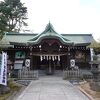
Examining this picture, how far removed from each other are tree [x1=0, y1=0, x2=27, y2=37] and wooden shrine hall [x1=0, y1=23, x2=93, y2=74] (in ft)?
81.9

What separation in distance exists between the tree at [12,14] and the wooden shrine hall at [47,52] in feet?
81.9

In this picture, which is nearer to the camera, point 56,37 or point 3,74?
point 3,74

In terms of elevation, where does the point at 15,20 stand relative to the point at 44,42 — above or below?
above

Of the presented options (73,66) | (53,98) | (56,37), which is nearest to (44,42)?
(56,37)

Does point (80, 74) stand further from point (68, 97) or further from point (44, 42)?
point (68, 97)

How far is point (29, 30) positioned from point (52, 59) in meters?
32.3

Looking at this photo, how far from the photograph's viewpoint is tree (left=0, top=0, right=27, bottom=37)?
57.2 metres

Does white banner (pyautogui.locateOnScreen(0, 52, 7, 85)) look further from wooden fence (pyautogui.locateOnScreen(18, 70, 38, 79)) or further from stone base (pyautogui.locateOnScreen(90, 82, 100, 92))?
wooden fence (pyautogui.locateOnScreen(18, 70, 38, 79))

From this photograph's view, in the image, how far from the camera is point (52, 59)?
3180 cm

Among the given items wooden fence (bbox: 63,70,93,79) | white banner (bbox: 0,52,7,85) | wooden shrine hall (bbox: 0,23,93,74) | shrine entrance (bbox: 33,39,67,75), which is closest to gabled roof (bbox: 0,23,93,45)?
wooden shrine hall (bbox: 0,23,93,74)

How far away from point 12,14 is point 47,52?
30920mm

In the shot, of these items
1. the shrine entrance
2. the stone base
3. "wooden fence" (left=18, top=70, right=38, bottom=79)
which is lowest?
the stone base

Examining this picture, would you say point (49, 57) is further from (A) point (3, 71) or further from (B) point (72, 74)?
(A) point (3, 71)

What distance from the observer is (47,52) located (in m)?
30.2
